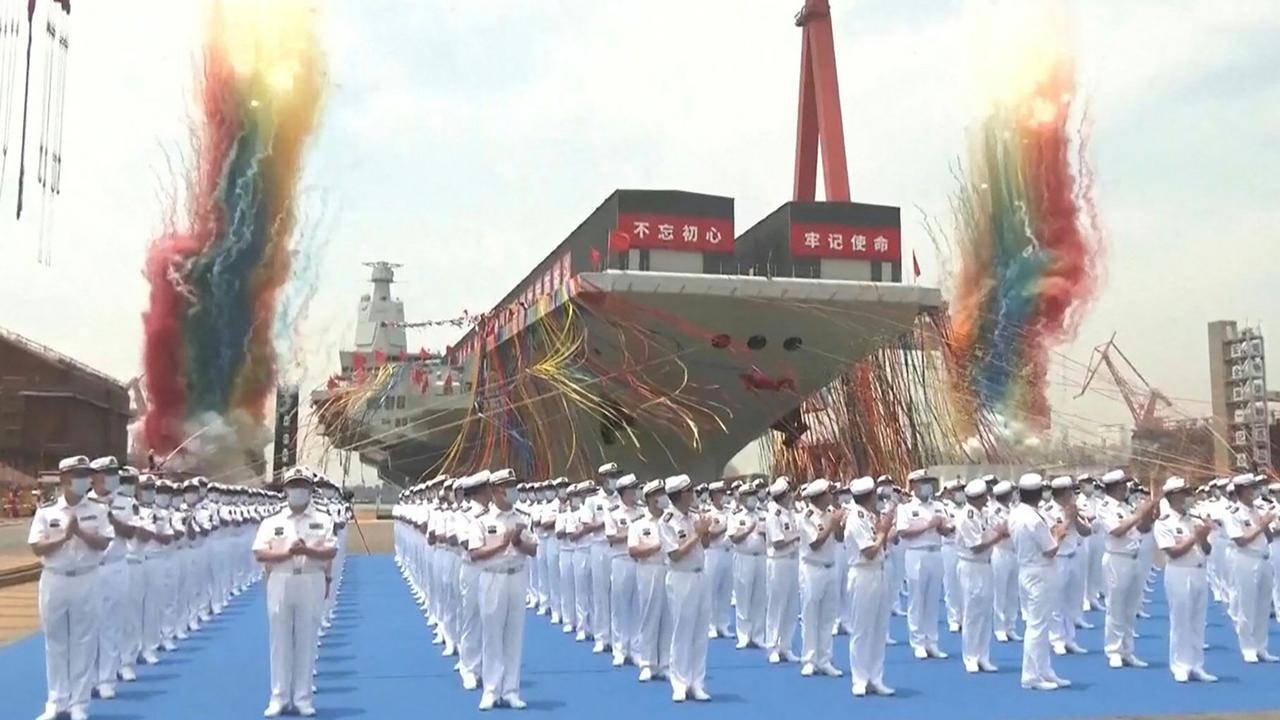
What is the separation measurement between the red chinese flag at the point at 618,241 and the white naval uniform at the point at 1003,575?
15.6m

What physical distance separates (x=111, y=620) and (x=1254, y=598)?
33.1 feet

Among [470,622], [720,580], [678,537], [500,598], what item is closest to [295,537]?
[500,598]

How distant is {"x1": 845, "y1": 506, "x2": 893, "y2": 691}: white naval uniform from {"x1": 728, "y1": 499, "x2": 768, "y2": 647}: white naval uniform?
266 centimetres

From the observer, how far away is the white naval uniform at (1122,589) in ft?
35.4

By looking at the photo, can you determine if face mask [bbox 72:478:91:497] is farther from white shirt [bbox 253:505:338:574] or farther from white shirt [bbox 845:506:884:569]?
white shirt [bbox 845:506:884:569]

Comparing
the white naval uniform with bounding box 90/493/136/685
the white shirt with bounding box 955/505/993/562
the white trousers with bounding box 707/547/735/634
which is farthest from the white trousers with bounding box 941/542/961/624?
the white naval uniform with bounding box 90/493/136/685

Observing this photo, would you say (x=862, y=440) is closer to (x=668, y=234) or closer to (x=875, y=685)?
(x=668, y=234)

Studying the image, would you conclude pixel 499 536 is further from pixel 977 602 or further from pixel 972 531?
pixel 972 531

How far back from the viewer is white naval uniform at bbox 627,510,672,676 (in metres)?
9.52

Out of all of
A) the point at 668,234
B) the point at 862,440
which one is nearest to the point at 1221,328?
the point at 862,440

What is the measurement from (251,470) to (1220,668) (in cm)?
2709

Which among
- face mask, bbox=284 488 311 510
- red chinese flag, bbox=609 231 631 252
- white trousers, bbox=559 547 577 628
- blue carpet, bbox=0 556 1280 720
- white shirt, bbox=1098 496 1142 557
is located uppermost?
red chinese flag, bbox=609 231 631 252

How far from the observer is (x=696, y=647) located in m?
9.19

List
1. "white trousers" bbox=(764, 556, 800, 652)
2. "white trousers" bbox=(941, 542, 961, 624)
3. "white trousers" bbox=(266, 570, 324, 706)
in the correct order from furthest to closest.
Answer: "white trousers" bbox=(941, 542, 961, 624) < "white trousers" bbox=(764, 556, 800, 652) < "white trousers" bbox=(266, 570, 324, 706)
